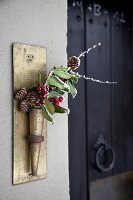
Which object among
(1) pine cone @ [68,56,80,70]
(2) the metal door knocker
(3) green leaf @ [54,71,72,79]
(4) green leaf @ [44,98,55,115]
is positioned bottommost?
(2) the metal door knocker

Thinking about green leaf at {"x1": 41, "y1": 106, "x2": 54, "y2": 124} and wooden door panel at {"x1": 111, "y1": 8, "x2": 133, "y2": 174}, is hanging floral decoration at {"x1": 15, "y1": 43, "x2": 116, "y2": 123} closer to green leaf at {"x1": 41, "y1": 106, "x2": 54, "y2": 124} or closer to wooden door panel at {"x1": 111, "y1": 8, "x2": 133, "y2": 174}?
green leaf at {"x1": 41, "y1": 106, "x2": 54, "y2": 124}

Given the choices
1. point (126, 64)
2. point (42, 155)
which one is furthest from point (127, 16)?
point (42, 155)

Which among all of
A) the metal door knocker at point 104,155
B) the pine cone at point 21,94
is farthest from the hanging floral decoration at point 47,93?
the metal door knocker at point 104,155

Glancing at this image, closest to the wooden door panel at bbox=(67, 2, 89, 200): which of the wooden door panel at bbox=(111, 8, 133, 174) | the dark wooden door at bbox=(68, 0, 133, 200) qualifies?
the dark wooden door at bbox=(68, 0, 133, 200)

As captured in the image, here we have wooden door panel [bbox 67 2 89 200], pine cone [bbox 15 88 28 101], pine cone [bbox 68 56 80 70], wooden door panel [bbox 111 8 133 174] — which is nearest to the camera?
pine cone [bbox 15 88 28 101]

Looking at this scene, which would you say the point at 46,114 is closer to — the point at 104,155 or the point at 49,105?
the point at 49,105

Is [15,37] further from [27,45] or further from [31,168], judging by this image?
[31,168]

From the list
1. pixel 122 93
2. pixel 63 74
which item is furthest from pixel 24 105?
pixel 122 93
